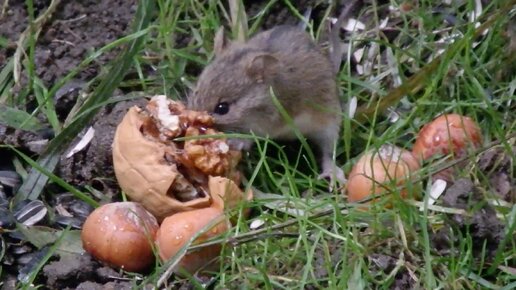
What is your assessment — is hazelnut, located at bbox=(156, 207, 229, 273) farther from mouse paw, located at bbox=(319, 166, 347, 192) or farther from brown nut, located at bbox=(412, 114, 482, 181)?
brown nut, located at bbox=(412, 114, 482, 181)

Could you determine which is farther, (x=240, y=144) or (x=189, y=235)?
(x=240, y=144)

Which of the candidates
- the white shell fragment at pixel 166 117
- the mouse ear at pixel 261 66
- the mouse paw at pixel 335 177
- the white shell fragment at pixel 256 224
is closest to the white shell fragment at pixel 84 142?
the white shell fragment at pixel 166 117

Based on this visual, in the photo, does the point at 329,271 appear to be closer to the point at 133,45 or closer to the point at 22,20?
the point at 133,45

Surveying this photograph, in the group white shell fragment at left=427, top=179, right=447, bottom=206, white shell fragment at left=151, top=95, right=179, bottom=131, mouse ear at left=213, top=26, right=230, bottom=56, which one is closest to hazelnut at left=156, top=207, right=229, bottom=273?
white shell fragment at left=151, top=95, right=179, bottom=131

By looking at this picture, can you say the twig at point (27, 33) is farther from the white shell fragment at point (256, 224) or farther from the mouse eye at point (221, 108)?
the white shell fragment at point (256, 224)

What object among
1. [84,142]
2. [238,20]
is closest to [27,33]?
[84,142]

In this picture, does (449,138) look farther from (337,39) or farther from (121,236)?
(121,236)
